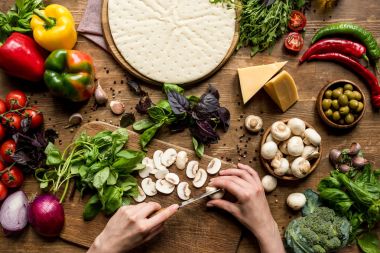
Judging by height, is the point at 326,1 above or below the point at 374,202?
above

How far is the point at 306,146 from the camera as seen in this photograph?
8.61 ft

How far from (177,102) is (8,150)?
93 cm

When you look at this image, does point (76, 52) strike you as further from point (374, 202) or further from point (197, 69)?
point (374, 202)

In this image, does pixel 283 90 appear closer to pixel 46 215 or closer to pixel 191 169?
pixel 191 169

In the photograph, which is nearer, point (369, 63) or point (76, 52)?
point (76, 52)

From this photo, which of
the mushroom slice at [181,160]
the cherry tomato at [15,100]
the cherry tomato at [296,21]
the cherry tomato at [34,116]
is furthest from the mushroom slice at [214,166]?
the cherry tomato at [15,100]

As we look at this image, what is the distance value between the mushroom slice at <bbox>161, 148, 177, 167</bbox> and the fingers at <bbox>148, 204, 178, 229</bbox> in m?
0.26

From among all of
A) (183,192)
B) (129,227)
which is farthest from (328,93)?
(129,227)

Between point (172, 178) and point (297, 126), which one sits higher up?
point (297, 126)

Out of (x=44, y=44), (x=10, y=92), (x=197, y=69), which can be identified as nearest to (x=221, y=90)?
(x=197, y=69)

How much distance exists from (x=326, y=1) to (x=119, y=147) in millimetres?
1420

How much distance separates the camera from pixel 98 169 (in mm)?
2459

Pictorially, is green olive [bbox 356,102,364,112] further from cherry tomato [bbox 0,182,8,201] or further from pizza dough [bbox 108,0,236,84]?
cherry tomato [bbox 0,182,8,201]

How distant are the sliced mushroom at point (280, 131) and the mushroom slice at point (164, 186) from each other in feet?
2.04
